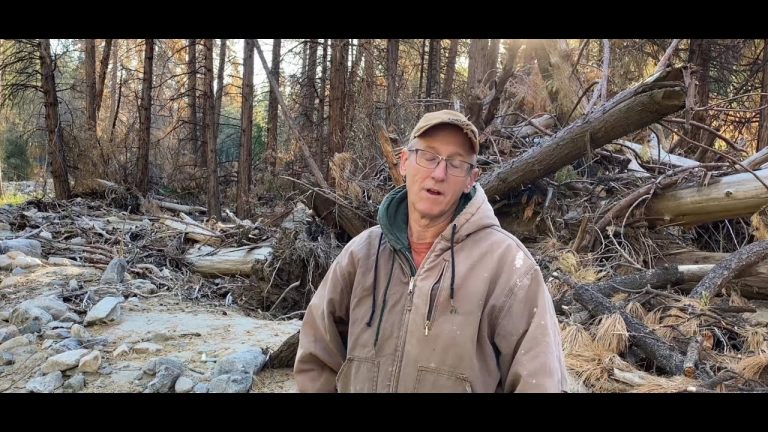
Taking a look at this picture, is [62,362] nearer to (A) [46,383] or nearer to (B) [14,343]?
(A) [46,383]

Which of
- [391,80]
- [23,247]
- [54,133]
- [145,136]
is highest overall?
[391,80]

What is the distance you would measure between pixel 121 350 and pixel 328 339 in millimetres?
2823

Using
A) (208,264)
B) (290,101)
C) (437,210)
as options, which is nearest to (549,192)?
(208,264)

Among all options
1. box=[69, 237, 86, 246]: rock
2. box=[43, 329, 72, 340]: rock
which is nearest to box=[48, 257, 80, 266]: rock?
box=[69, 237, 86, 246]: rock

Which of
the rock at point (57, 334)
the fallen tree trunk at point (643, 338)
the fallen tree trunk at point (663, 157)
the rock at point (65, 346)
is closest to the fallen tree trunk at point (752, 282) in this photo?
the fallen tree trunk at point (643, 338)

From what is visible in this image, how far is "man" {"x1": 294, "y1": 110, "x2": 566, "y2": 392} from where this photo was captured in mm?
1776

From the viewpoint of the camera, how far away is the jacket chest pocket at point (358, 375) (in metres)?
1.88

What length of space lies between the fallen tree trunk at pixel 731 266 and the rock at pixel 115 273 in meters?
5.87

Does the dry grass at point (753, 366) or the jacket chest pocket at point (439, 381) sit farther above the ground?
the jacket chest pocket at point (439, 381)

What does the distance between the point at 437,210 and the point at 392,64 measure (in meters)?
10.4

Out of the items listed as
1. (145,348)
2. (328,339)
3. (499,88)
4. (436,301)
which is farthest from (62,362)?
(499,88)

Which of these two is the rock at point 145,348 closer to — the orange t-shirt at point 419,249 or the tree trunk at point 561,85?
the orange t-shirt at point 419,249

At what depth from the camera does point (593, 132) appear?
5629mm

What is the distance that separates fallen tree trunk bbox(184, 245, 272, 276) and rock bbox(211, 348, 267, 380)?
2744 millimetres
